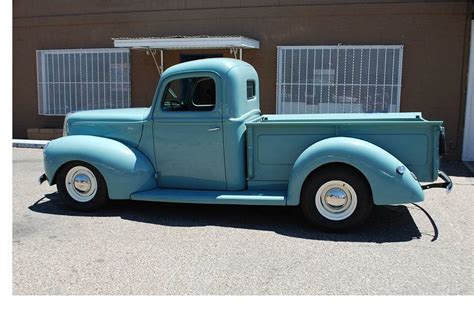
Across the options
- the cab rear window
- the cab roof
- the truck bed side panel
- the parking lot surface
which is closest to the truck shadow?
the parking lot surface

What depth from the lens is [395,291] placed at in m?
3.87

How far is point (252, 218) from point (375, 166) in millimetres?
1666

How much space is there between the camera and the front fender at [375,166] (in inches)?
200

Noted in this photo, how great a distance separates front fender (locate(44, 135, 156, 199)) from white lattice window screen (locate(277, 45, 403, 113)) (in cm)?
529

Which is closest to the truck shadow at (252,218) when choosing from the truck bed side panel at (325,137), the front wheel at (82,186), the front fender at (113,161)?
the front wheel at (82,186)

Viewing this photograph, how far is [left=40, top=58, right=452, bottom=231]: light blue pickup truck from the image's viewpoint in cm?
522

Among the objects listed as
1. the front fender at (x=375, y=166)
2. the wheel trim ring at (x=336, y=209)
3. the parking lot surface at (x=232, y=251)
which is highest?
the front fender at (x=375, y=166)

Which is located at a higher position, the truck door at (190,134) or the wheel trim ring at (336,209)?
the truck door at (190,134)


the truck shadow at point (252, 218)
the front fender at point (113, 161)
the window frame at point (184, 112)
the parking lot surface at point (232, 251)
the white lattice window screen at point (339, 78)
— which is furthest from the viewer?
the white lattice window screen at point (339, 78)

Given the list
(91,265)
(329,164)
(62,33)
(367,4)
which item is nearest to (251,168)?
(329,164)

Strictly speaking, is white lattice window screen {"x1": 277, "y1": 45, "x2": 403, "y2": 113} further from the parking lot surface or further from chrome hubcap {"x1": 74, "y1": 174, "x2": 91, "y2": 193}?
chrome hubcap {"x1": 74, "y1": 174, "x2": 91, "y2": 193}

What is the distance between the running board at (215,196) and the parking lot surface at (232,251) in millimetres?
290

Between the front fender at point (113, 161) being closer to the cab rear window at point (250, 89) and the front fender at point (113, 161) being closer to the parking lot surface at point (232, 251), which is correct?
the parking lot surface at point (232, 251)

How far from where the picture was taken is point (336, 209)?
17.6ft
